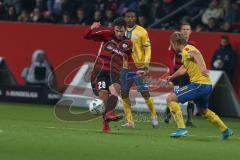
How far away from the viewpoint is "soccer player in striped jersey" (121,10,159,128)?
17.2 metres

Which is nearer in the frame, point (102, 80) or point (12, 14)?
point (102, 80)

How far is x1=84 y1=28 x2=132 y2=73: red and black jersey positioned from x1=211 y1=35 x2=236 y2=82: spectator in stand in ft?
19.6

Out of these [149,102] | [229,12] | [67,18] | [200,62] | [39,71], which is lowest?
[39,71]

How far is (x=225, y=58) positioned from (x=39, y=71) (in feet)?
19.8

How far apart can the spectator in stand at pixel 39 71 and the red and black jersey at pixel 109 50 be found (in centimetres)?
848

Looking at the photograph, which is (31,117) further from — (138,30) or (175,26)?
(175,26)

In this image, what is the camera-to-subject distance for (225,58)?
880 inches

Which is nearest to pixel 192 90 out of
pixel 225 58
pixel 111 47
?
pixel 111 47

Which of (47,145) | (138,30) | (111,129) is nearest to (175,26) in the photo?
(138,30)

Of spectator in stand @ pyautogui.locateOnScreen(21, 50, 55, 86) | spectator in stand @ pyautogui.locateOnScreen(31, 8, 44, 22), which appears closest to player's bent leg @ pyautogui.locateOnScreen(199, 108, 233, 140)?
spectator in stand @ pyautogui.locateOnScreen(21, 50, 55, 86)

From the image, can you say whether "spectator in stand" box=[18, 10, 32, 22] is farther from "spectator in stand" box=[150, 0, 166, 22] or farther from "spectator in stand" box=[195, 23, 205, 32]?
"spectator in stand" box=[195, 23, 205, 32]

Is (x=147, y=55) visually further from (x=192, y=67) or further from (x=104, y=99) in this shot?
(x=192, y=67)

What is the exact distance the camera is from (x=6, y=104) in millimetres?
24109

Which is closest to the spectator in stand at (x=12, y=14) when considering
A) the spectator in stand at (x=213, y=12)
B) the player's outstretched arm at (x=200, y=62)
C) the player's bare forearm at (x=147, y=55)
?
the spectator in stand at (x=213, y=12)
